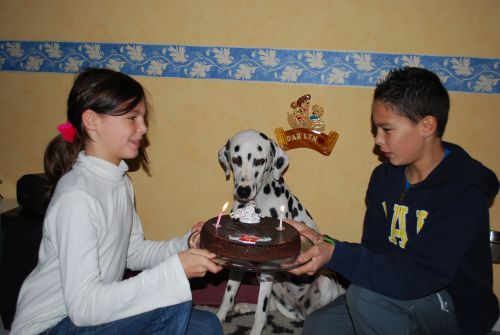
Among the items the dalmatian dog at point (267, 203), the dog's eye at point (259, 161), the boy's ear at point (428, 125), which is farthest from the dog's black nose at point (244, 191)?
the boy's ear at point (428, 125)

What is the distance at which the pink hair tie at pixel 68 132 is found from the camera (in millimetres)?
1924

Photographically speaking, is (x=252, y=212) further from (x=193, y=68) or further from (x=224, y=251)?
(x=193, y=68)

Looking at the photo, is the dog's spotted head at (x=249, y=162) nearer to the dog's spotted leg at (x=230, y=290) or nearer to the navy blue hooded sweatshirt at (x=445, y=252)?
the dog's spotted leg at (x=230, y=290)

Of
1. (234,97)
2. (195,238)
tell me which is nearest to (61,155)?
(195,238)

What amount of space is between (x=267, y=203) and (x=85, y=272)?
1.43 m

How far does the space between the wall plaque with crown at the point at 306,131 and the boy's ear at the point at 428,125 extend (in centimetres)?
115

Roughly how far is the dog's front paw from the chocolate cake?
1.34 metres

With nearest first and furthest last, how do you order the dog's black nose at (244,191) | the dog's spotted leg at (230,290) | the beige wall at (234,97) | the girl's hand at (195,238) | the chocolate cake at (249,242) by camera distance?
1. the chocolate cake at (249,242)
2. the girl's hand at (195,238)
3. the dog's black nose at (244,191)
4. the dog's spotted leg at (230,290)
5. the beige wall at (234,97)

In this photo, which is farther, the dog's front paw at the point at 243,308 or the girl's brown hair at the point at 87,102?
the dog's front paw at the point at 243,308

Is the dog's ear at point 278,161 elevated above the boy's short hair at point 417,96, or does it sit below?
below

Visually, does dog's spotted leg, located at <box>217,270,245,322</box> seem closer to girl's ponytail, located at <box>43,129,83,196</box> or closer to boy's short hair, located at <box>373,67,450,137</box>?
girl's ponytail, located at <box>43,129,83,196</box>

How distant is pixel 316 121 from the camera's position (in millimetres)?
3199

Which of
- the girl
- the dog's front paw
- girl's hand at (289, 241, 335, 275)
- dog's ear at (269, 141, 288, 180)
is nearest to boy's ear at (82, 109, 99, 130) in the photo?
Result: the girl

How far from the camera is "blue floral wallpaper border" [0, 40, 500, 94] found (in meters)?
3.07
